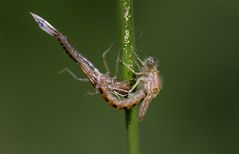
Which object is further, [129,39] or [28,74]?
[28,74]

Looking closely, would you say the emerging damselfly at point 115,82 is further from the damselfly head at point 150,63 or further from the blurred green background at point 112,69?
the blurred green background at point 112,69

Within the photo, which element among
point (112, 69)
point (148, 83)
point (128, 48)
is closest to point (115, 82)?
point (148, 83)

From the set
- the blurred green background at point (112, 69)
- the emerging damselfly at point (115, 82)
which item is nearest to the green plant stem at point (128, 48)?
the emerging damselfly at point (115, 82)

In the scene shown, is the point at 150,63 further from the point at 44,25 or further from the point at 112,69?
the point at 112,69

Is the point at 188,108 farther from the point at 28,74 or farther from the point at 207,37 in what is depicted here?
the point at 28,74

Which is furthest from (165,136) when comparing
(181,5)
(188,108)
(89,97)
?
(181,5)
